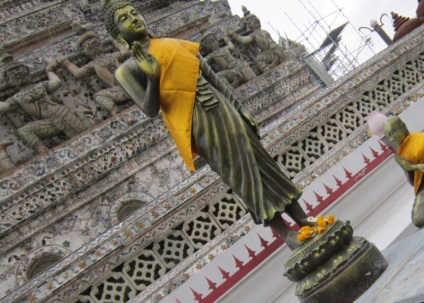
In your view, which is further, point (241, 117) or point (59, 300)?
point (59, 300)

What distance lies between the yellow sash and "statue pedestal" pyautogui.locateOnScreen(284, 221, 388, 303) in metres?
1.05

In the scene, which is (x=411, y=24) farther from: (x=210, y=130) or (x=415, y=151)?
(x=210, y=130)

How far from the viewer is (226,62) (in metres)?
9.35

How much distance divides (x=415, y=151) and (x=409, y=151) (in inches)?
2.0

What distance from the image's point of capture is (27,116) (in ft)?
26.8

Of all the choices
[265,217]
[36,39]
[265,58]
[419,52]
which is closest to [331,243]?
[265,217]

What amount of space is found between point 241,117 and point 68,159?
12.8 feet

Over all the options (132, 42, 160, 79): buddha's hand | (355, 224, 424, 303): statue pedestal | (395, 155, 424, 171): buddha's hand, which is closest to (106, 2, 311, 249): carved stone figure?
(132, 42, 160, 79): buddha's hand

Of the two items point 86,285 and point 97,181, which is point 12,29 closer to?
point 97,181

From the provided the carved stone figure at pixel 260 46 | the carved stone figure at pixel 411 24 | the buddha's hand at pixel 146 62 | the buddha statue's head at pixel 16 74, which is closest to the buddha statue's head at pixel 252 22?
the carved stone figure at pixel 260 46

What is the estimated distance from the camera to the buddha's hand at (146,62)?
12.3 feet

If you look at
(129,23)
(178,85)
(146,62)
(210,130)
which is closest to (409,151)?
(210,130)

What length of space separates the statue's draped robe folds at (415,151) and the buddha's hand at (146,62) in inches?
77.4

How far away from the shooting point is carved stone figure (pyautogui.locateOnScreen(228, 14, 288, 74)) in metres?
9.59
